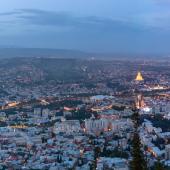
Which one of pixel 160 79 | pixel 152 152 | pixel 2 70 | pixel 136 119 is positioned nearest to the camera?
pixel 136 119

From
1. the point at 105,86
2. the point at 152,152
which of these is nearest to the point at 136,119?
the point at 152,152

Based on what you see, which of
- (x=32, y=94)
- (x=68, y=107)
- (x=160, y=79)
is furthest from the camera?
(x=160, y=79)

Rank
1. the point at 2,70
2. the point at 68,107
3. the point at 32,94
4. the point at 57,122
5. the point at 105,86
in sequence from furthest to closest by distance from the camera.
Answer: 1. the point at 2,70
2. the point at 105,86
3. the point at 32,94
4. the point at 68,107
5. the point at 57,122

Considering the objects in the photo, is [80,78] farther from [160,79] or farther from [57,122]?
[57,122]

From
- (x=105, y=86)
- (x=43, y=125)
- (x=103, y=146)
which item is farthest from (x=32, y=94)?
(x=103, y=146)

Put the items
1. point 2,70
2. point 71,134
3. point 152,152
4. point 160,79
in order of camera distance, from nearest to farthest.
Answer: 1. point 152,152
2. point 71,134
3. point 160,79
4. point 2,70

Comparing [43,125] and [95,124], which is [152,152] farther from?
[43,125]

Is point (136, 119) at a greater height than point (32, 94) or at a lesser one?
greater

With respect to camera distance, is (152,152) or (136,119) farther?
(152,152)

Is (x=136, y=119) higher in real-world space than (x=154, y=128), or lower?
higher
